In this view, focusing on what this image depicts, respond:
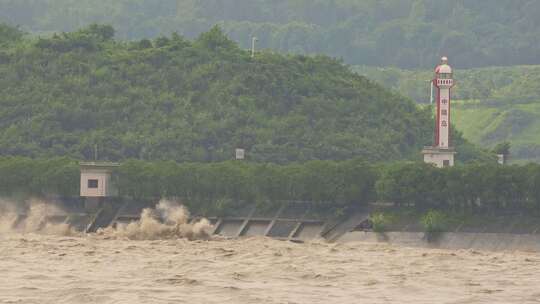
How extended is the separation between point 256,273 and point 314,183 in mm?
48327

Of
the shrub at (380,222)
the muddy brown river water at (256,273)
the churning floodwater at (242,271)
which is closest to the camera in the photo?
the muddy brown river water at (256,273)

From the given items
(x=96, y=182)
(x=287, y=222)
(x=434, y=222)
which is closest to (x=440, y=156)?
(x=287, y=222)

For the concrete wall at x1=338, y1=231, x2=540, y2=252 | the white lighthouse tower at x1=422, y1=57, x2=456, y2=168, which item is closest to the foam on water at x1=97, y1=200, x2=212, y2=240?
the concrete wall at x1=338, y1=231, x2=540, y2=252

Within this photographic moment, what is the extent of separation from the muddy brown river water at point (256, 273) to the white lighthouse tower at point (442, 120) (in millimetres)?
36186

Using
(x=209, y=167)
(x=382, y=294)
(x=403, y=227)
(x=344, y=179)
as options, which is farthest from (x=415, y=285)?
(x=209, y=167)

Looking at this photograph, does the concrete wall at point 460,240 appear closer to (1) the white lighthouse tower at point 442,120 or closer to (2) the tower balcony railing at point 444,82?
(1) the white lighthouse tower at point 442,120

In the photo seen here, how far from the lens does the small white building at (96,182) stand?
163875mm

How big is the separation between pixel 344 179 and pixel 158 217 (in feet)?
52.3

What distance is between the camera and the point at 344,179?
503 feet

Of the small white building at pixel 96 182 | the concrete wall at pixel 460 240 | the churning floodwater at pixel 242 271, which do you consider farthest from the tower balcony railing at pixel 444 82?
the churning floodwater at pixel 242 271

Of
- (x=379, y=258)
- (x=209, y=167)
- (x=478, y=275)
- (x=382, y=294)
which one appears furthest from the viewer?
(x=209, y=167)

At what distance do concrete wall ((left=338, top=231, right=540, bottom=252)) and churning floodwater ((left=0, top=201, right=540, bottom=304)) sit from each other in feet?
8.53

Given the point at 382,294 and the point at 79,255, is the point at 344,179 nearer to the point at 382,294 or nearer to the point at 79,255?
the point at 79,255

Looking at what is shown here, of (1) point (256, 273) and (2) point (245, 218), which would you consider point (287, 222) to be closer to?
(2) point (245, 218)
